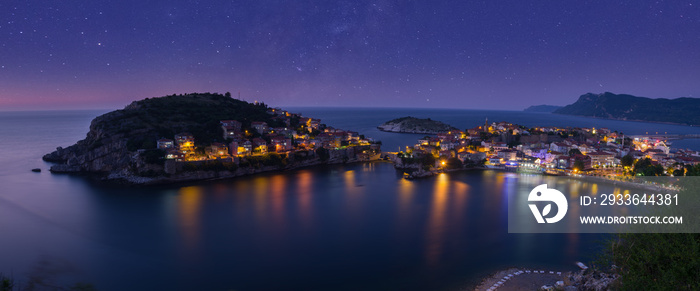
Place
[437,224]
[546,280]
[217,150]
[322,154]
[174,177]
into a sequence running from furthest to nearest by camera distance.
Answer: [322,154] < [217,150] < [174,177] < [437,224] < [546,280]

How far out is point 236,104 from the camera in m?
27.5

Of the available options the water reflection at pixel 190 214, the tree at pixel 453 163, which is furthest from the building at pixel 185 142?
the tree at pixel 453 163

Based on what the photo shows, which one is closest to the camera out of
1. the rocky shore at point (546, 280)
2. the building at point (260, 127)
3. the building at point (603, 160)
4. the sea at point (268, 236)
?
the rocky shore at point (546, 280)

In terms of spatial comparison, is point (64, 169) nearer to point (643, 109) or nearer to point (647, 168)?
point (647, 168)

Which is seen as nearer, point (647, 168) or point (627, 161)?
point (647, 168)

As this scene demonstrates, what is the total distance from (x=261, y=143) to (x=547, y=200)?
42.8 ft

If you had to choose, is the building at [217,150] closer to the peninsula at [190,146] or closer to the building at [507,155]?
the peninsula at [190,146]

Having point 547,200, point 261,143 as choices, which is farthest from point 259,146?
point 547,200

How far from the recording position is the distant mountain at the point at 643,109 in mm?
57284

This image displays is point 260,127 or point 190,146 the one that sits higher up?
point 260,127

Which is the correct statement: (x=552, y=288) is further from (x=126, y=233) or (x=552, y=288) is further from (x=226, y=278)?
(x=126, y=233)

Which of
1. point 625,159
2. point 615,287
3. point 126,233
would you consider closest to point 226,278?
point 126,233

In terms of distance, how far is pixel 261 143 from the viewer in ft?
60.4

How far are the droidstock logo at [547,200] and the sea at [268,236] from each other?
2.49 ft
